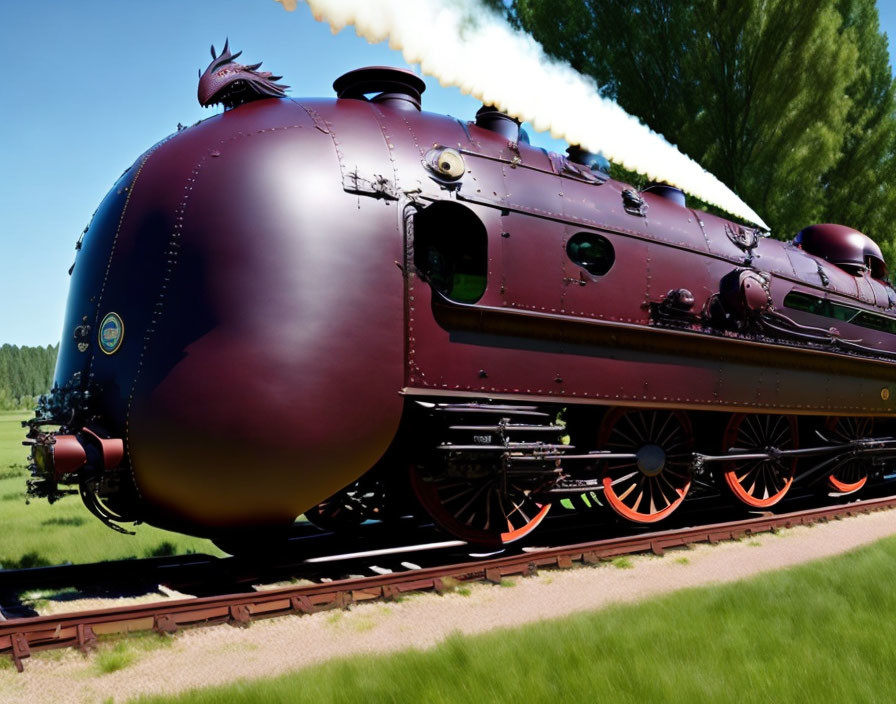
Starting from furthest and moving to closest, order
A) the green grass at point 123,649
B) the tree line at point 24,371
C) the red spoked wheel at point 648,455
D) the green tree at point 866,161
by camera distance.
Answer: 1. the tree line at point 24,371
2. the green tree at point 866,161
3. the red spoked wheel at point 648,455
4. the green grass at point 123,649

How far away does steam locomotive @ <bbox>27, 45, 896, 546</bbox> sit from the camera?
16.1 feet

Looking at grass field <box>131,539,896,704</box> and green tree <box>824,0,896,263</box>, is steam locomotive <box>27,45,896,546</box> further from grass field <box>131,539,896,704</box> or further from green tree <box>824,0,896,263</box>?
green tree <box>824,0,896,263</box>

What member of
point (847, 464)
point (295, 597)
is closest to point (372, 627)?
point (295, 597)

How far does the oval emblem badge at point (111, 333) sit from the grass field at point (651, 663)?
265 cm

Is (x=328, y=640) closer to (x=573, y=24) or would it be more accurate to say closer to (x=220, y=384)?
(x=220, y=384)

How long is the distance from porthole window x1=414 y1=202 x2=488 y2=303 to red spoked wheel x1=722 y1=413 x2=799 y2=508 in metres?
4.08

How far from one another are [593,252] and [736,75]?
39.1ft

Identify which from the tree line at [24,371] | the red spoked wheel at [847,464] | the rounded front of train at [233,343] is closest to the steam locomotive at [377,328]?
the rounded front of train at [233,343]

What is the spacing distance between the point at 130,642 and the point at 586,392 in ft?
13.7

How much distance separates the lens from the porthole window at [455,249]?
602cm

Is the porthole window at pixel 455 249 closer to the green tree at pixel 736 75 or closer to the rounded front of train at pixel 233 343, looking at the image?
the rounded front of train at pixel 233 343

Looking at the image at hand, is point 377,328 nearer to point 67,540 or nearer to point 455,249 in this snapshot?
point 455,249

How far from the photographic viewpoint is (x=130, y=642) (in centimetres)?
423

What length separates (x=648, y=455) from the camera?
739cm
